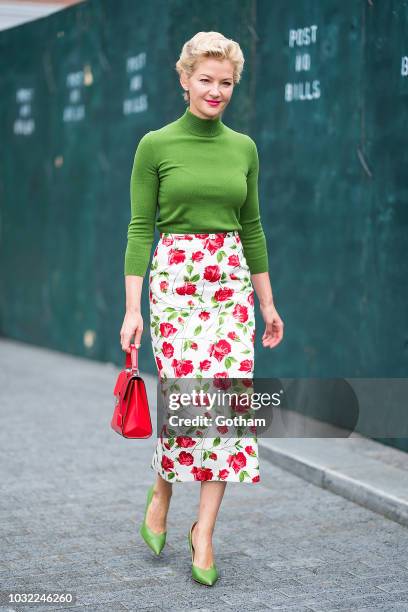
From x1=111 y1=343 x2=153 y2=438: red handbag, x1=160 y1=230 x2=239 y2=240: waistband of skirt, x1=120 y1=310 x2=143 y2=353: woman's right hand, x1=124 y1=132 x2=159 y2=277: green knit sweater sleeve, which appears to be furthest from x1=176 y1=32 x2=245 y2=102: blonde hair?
x1=111 y1=343 x2=153 y2=438: red handbag

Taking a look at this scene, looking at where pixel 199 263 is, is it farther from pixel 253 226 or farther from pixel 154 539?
pixel 154 539

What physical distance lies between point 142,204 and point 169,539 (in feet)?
5.06

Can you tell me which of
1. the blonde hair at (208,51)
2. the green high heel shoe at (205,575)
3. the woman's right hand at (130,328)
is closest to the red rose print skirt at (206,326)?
the woman's right hand at (130,328)

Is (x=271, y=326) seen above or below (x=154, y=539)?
above

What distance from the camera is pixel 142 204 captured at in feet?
15.1

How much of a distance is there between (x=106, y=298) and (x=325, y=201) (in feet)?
11.8

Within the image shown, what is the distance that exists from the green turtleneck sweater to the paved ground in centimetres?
121

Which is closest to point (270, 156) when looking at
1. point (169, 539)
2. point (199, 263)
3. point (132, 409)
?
point (169, 539)

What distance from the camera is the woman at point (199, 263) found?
178 inches

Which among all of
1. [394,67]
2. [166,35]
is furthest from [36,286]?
[394,67]

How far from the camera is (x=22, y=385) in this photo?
9.49 m

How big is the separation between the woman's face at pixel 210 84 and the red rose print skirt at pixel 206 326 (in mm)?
473

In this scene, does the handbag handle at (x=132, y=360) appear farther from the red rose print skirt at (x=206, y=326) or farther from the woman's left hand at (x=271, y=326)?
the woman's left hand at (x=271, y=326)

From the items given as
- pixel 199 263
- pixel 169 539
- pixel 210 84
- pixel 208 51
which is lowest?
pixel 169 539
